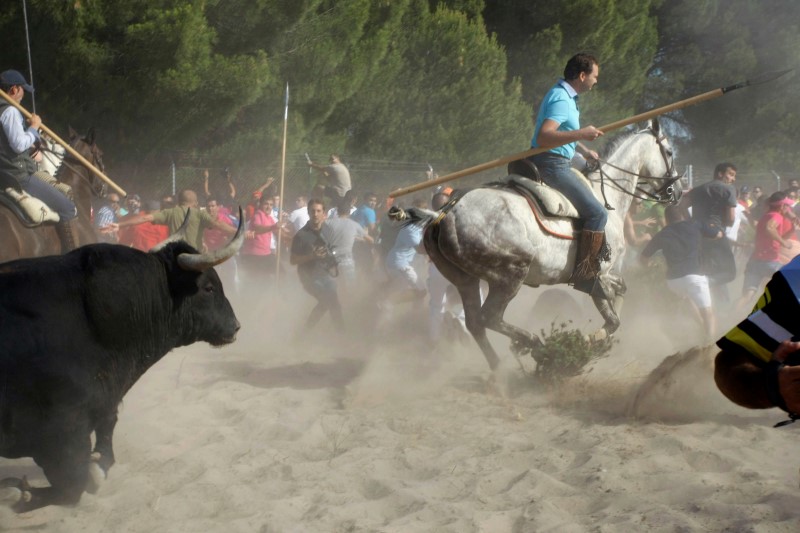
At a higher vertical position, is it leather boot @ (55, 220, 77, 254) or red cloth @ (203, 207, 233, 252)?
leather boot @ (55, 220, 77, 254)

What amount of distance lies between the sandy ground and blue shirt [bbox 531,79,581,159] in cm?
219

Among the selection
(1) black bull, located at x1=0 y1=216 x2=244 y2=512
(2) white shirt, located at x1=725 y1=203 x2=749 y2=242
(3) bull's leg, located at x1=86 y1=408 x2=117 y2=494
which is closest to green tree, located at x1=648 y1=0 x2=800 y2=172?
(2) white shirt, located at x1=725 y1=203 x2=749 y2=242

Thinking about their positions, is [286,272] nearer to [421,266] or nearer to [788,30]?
[421,266]

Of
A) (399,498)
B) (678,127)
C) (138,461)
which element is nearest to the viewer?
(399,498)

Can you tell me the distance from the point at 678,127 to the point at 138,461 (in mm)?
36344

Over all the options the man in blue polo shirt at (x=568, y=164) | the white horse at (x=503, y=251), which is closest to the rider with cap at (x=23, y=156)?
the white horse at (x=503, y=251)

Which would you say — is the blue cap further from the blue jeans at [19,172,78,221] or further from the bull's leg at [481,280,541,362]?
the bull's leg at [481,280,541,362]

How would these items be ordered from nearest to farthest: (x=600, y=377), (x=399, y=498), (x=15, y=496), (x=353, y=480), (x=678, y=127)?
(x=15, y=496), (x=399, y=498), (x=353, y=480), (x=600, y=377), (x=678, y=127)

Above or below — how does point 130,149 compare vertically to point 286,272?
above

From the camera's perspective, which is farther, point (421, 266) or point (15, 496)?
point (421, 266)

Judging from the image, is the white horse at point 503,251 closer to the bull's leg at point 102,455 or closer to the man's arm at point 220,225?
the bull's leg at point 102,455

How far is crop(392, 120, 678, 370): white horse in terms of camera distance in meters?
8.01

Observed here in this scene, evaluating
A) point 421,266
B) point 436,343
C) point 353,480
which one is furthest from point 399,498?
point 421,266

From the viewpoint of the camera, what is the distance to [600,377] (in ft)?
27.7
